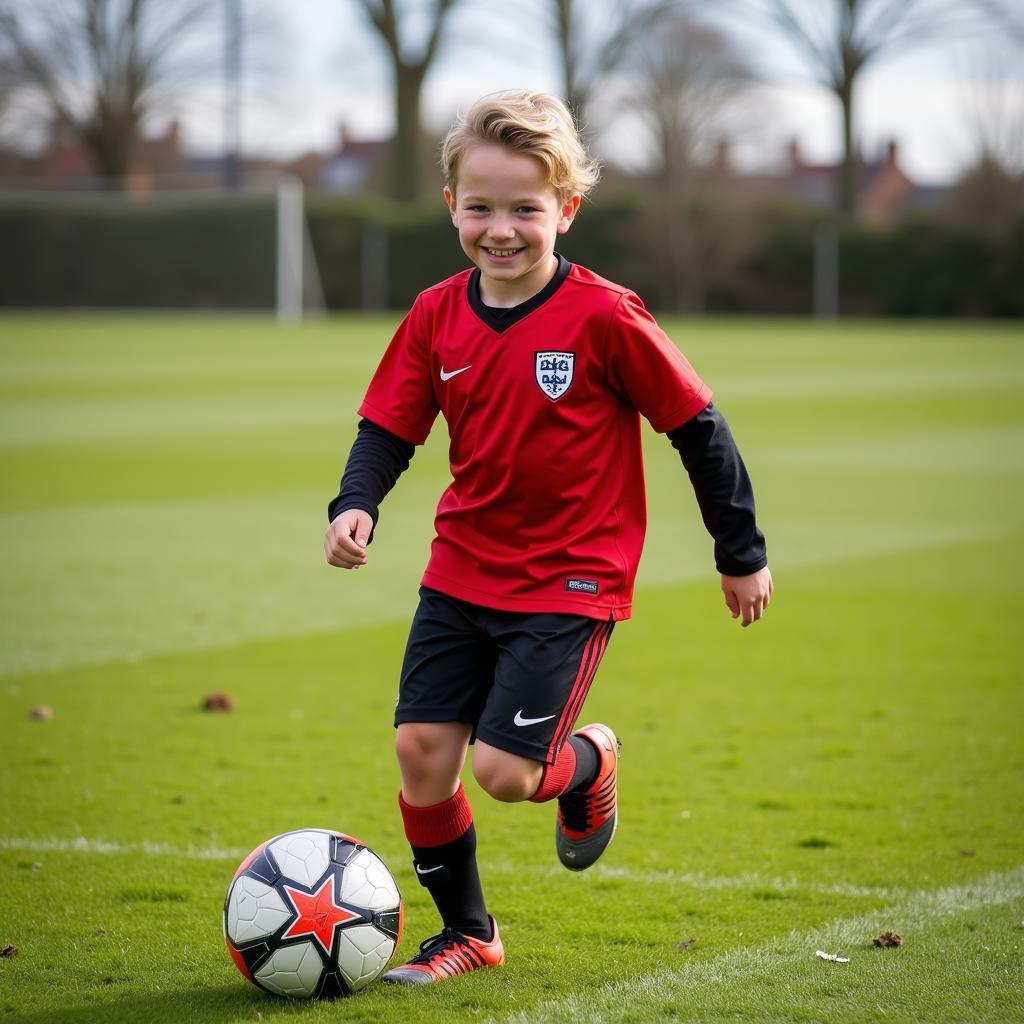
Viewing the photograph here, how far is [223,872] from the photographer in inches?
173

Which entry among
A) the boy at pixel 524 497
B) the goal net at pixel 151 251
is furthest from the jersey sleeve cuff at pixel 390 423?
the goal net at pixel 151 251

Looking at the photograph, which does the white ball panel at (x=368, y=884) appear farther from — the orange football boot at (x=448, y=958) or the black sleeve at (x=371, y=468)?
the black sleeve at (x=371, y=468)

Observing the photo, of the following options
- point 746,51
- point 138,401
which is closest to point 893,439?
point 138,401

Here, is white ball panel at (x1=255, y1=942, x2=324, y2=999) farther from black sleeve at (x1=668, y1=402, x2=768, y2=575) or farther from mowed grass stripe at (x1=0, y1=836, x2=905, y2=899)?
black sleeve at (x1=668, y1=402, x2=768, y2=575)

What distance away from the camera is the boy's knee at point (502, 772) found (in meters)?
3.45

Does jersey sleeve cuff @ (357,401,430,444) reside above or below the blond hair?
below

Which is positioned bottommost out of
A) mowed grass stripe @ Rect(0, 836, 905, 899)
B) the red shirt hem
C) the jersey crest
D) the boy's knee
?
mowed grass stripe @ Rect(0, 836, 905, 899)

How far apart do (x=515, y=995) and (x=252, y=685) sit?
11.2 ft

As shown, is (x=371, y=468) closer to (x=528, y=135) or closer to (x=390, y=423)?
(x=390, y=423)

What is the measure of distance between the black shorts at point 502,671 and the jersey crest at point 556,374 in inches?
19.6

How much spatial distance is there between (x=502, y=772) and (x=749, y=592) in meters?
0.70

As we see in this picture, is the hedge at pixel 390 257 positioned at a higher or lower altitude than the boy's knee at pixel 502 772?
higher

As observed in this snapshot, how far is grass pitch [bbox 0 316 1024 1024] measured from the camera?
11.8ft

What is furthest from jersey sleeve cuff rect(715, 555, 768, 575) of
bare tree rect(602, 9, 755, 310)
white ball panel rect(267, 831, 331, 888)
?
bare tree rect(602, 9, 755, 310)
